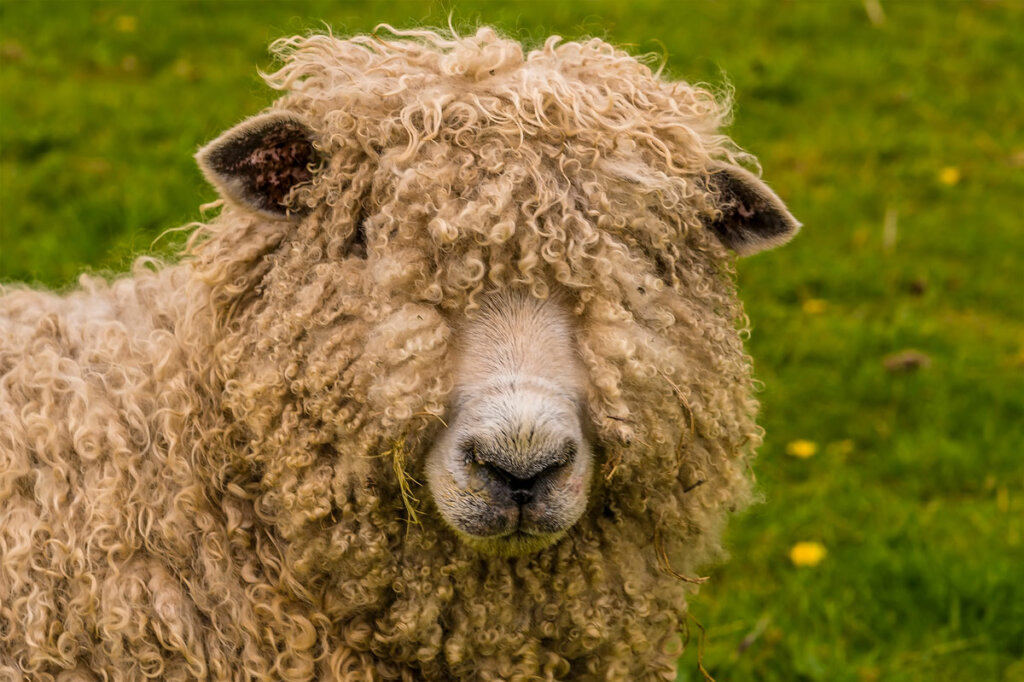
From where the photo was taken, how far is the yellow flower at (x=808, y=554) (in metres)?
4.47

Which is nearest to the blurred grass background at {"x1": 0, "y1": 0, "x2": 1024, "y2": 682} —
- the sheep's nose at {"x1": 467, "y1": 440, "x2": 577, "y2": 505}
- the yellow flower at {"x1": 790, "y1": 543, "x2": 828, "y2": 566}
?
the yellow flower at {"x1": 790, "y1": 543, "x2": 828, "y2": 566}

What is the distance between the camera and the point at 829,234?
6453 millimetres

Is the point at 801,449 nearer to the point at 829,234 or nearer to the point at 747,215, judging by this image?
the point at 829,234

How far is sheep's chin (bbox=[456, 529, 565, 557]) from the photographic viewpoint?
2.54 m

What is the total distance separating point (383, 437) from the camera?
2.54m

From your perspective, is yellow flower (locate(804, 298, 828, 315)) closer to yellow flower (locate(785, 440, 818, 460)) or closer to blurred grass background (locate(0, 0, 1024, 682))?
blurred grass background (locate(0, 0, 1024, 682))

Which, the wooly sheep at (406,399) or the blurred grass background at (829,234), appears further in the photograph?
the blurred grass background at (829,234)


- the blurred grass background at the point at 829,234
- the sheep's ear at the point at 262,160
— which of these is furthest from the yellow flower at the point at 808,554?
the sheep's ear at the point at 262,160

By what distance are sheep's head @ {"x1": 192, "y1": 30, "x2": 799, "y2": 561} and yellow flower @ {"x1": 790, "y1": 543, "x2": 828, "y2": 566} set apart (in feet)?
5.57

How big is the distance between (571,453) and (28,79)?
18.7 ft

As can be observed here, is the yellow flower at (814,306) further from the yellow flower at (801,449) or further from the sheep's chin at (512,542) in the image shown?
the sheep's chin at (512,542)

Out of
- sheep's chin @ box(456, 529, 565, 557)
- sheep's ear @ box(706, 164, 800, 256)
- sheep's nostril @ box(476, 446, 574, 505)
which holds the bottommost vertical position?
sheep's chin @ box(456, 529, 565, 557)

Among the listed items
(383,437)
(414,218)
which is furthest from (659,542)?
(414,218)

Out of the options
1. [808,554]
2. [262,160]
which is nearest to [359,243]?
[262,160]
